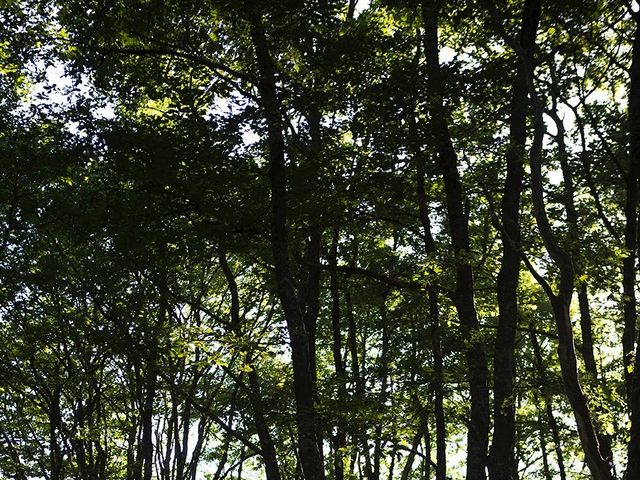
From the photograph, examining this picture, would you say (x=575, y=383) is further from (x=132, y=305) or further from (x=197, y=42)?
(x=132, y=305)

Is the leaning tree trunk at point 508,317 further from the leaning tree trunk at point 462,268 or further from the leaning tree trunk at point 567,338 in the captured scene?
the leaning tree trunk at point 567,338

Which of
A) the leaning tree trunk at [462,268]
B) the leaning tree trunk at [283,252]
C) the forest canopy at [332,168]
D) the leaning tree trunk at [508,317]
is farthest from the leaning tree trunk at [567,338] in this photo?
the leaning tree trunk at [283,252]

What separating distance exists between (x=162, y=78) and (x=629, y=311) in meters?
8.93

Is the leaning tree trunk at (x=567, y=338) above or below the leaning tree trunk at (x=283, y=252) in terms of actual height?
below

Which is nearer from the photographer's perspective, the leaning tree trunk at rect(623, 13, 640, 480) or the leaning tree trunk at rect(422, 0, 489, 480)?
the leaning tree trunk at rect(623, 13, 640, 480)

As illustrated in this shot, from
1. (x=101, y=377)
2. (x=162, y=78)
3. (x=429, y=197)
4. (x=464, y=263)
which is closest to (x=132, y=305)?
(x=101, y=377)

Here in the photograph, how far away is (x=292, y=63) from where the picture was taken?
1343 centimetres

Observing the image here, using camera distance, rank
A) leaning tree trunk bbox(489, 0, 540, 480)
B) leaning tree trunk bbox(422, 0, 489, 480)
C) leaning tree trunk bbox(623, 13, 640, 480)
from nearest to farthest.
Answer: leaning tree trunk bbox(623, 13, 640, 480) → leaning tree trunk bbox(489, 0, 540, 480) → leaning tree trunk bbox(422, 0, 489, 480)

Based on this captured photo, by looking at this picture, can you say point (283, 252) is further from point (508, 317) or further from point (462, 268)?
point (508, 317)

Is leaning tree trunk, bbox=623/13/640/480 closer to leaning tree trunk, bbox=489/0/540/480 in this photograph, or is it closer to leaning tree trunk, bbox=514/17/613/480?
leaning tree trunk, bbox=514/17/613/480

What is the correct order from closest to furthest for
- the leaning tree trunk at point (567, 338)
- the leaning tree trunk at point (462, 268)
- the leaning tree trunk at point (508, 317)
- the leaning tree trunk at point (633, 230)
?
1. the leaning tree trunk at point (633, 230)
2. the leaning tree trunk at point (567, 338)
3. the leaning tree trunk at point (508, 317)
4. the leaning tree trunk at point (462, 268)

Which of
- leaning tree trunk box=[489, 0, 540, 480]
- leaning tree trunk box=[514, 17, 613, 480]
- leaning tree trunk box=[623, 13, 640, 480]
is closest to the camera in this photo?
leaning tree trunk box=[623, 13, 640, 480]

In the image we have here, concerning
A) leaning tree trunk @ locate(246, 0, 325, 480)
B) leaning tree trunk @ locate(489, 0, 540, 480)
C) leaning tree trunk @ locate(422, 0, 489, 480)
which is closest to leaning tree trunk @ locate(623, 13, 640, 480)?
leaning tree trunk @ locate(489, 0, 540, 480)

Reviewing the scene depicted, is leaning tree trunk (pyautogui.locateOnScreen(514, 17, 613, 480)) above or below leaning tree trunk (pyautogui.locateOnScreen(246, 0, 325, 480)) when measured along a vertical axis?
below
